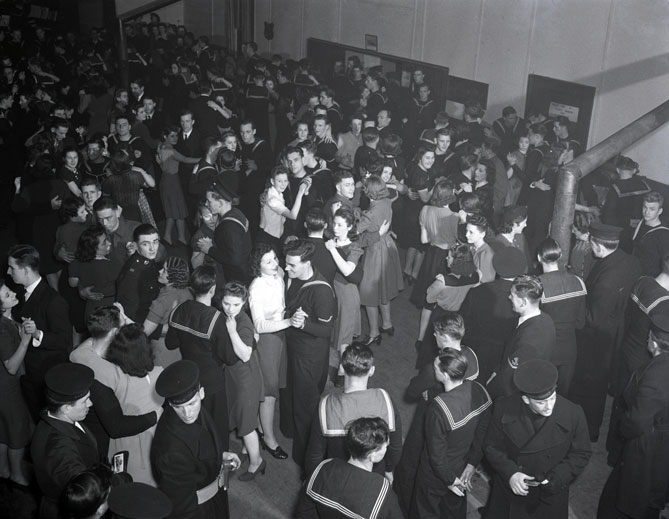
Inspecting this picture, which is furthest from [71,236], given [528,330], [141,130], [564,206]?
[564,206]

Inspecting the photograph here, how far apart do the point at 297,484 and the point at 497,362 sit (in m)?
1.67

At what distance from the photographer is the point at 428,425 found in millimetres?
3389

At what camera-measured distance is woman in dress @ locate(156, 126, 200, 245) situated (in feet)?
23.8

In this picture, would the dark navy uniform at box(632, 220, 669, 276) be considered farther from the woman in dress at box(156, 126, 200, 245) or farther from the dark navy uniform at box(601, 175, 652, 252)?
the woman in dress at box(156, 126, 200, 245)

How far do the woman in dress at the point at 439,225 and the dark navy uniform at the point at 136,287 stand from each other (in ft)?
8.33

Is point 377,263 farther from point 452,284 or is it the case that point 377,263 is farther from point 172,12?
point 172,12

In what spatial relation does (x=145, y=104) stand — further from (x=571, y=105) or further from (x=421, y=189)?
(x=571, y=105)

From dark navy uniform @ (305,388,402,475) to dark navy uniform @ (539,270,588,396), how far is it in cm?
156

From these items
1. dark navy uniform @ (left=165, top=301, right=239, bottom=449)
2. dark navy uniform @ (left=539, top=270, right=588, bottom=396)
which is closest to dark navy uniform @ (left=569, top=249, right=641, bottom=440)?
dark navy uniform @ (left=539, top=270, right=588, bottom=396)

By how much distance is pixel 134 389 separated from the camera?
3.52 metres

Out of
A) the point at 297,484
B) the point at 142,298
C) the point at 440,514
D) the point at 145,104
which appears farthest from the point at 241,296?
the point at 145,104

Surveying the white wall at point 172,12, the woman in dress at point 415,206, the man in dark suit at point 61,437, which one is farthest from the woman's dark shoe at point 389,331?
the white wall at point 172,12

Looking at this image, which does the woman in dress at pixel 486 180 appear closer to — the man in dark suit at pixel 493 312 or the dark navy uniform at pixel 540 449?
the man in dark suit at pixel 493 312

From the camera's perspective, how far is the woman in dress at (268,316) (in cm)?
424
